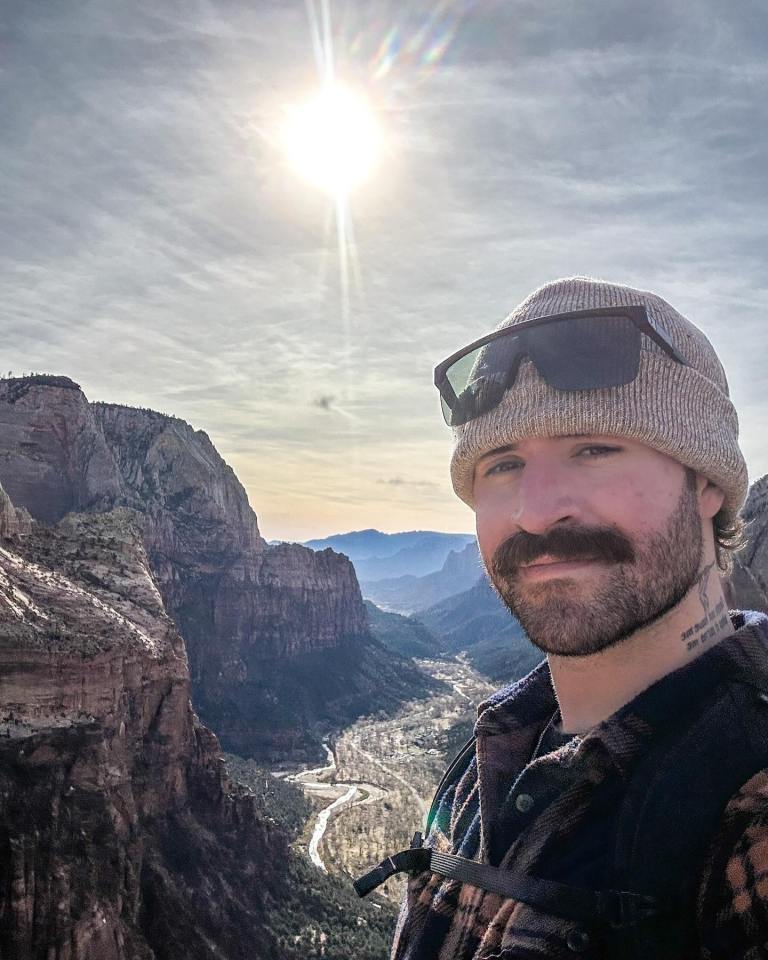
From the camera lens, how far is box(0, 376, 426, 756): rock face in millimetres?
76000

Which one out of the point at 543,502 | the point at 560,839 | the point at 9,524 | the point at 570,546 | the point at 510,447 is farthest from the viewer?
the point at 9,524

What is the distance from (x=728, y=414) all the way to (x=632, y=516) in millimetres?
1080

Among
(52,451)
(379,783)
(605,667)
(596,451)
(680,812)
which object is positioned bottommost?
(379,783)

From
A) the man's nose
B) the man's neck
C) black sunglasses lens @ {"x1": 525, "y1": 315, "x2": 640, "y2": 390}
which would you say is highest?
A: black sunglasses lens @ {"x1": 525, "y1": 315, "x2": 640, "y2": 390}

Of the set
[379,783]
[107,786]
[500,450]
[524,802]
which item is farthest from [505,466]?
[379,783]

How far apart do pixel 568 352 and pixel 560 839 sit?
223 centimetres

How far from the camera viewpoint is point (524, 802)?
2.80 m

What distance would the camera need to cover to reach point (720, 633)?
294 cm

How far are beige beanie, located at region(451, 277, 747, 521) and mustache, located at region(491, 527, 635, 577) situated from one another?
508mm

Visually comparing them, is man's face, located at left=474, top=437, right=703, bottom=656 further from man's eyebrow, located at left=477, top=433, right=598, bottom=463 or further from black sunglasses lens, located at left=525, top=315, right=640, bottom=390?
black sunglasses lens, located at left=525, top=315, right=640, bottom=390

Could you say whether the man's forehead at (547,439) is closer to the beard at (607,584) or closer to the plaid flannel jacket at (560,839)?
the beard at (607,584)

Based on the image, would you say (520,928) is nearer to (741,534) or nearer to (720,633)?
(720,633)

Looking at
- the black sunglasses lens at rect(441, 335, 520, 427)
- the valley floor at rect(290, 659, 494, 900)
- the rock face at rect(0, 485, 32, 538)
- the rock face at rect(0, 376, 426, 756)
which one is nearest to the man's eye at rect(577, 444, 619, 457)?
the black sunglasses lens at rect(441, 335, 520, 427)

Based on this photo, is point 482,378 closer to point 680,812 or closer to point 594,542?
point 594,542
